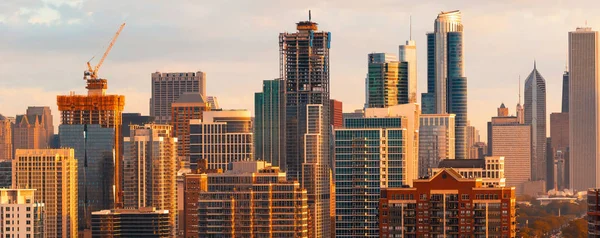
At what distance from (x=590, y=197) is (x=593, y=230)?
3.25 meters

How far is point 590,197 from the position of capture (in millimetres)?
173375

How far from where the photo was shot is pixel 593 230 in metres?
173
